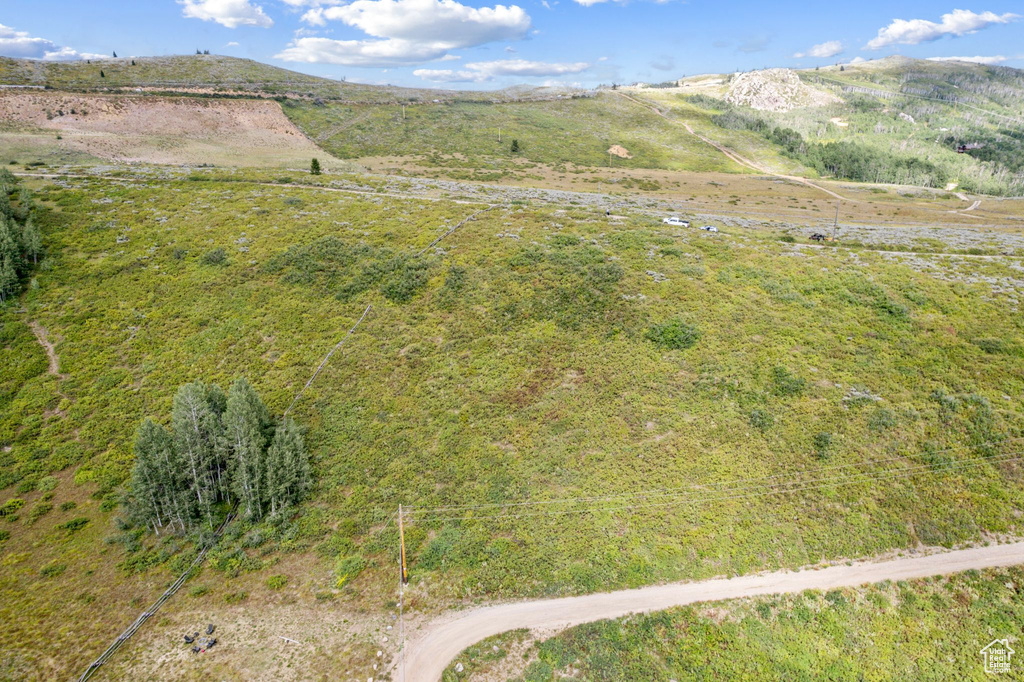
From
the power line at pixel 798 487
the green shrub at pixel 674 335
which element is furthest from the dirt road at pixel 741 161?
the power line at pixel 798 487

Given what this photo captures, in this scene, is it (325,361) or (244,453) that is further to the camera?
(325,361)

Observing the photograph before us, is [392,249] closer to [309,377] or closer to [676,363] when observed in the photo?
[309,377]

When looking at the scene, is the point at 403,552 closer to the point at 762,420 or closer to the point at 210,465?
the point at 210,465

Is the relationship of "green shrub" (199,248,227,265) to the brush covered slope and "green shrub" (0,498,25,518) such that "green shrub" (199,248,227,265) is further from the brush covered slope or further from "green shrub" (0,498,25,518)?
the brush covered slope

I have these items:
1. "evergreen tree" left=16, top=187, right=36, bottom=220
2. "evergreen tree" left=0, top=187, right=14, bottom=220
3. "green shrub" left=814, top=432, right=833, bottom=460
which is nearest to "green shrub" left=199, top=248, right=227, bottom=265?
"evergreen tree" left=0, top=187, right=14, bottom=220

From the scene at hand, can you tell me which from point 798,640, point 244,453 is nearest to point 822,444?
point 798,640

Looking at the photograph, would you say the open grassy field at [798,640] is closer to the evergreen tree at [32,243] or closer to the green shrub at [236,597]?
the green shrub at [236,597]
